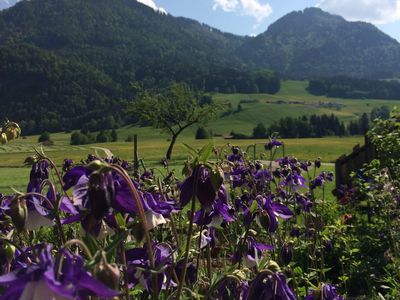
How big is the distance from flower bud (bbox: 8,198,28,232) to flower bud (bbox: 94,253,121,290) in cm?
72

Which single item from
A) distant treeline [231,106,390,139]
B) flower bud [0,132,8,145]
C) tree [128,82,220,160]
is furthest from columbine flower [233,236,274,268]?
distant treeline [231,106,390,139]

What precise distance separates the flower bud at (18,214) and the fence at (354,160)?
1191cm

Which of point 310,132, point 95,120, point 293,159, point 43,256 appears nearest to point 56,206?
point 43,256

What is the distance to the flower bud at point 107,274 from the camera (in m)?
1.32

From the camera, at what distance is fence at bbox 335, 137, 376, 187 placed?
1330 cm

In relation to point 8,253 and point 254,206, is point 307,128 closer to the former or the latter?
point 254,206

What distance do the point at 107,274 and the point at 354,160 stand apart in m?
13.3

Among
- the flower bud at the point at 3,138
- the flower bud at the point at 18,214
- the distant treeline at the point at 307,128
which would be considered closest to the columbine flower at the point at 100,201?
the flower bud at the point at 18,214

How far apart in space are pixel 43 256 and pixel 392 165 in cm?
822

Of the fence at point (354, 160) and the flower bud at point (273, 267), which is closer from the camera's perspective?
the flower bud at point (273, 267)

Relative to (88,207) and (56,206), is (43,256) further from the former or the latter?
(56,206)

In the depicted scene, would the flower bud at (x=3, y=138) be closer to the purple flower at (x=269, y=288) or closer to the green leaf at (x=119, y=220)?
the green leaf at (x=119, y=220)

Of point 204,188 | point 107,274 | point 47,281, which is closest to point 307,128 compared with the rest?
point 204,188

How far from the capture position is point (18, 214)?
6.38 ft
